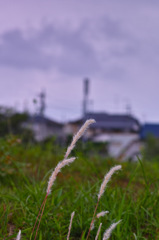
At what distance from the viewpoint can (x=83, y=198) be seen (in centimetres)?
270

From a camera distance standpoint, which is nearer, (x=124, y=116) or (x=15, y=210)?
(x=15, y=210)

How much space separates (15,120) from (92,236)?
22025 millimetres

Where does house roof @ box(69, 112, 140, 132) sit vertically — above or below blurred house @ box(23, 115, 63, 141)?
below

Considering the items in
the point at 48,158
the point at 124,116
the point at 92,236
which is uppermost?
the point at 92,236

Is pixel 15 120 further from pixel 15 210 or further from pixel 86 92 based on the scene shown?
pixel 15 210

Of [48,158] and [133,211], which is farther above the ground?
[133,211]

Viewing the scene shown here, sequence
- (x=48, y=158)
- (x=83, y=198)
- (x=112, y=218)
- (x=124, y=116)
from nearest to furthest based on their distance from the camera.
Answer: (x=112, y=218) < (x=83, y=198) < (x=48, y=158) < (x=124, y=116)

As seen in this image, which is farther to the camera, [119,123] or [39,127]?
[119,123]

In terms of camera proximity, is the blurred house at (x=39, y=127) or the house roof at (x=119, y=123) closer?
the blurred house at (x=39, y=127)

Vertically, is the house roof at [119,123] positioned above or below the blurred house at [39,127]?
below

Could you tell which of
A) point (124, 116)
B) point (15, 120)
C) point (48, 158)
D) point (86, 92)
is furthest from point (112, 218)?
point (124, 116)

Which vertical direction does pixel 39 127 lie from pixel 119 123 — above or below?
above

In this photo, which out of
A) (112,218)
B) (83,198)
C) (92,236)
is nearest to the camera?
(92,236)

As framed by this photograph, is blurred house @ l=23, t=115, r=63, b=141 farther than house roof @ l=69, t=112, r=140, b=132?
No
